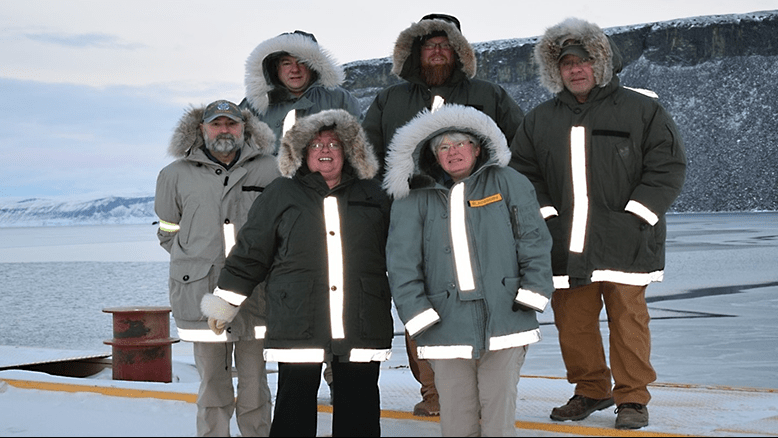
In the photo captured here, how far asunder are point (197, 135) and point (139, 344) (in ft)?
7.07

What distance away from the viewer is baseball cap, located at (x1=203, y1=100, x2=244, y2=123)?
12.1ft

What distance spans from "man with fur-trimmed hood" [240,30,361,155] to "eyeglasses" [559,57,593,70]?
112 cm

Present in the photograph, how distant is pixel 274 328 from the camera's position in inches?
129

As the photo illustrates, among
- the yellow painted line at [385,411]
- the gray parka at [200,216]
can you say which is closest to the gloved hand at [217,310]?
the gray parka at [200,216]

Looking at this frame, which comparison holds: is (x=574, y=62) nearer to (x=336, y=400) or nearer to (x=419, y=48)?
(x=419, y=48)

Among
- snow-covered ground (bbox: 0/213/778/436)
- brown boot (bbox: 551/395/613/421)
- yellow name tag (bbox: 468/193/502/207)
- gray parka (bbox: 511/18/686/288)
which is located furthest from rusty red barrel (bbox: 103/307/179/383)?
yellow name tag (bbox: 468/193/502/207)

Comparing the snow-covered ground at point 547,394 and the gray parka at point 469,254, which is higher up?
the gray parka at point 469,254

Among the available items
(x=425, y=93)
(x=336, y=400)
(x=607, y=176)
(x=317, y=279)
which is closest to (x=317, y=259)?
(x=317, y=279)

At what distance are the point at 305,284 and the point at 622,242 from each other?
1.41 m

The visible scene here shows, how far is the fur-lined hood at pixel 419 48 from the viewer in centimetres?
405

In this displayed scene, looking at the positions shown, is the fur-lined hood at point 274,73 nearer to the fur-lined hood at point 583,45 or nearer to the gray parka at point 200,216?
the gray parka at point 200,216

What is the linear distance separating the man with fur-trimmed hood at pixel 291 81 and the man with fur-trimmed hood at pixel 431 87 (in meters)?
0.30

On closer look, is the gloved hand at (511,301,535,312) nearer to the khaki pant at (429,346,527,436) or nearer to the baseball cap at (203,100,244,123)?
the khaki pant at (429,346,527,436)

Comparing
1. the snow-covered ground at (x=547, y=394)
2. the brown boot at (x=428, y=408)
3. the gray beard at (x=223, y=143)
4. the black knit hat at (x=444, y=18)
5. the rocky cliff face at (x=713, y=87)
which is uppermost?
the rocky cliff face at (x=713, y=87)
